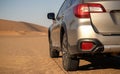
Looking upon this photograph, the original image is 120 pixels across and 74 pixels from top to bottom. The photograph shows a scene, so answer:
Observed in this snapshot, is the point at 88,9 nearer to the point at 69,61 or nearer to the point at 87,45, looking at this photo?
the point at 87,45

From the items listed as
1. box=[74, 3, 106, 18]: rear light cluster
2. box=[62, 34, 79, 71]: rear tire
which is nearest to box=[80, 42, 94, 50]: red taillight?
box=[74, 3, 106, 18]: rear light cluster

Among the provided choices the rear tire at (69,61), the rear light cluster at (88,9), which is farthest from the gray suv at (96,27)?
the rear tire at (69,61)

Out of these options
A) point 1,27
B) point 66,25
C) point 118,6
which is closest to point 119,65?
point 66,25

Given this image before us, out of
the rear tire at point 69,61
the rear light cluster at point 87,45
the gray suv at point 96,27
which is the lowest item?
the rear tire at point 69,61

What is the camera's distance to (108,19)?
630 centimetres

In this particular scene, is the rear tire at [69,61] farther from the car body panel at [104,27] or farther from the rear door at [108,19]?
the rear door at [108,19]

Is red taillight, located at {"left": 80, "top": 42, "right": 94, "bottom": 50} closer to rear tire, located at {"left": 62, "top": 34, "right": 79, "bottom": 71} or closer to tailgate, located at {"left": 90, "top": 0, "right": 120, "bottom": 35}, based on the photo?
tailgate, located at {"left": 90, "top": 0, "right": 120, "bottom": 35}

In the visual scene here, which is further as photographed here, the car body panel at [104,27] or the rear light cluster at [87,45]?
the rear light cluster at [87,45]

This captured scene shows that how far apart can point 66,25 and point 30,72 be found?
1.43m

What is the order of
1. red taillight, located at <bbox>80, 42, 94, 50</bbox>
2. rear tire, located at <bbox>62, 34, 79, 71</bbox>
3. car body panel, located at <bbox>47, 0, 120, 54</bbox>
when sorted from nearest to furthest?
car body panel, located at <bbox>47, 0, 120, 54</bbox>
red taillight, located at <bbox>80, 42, 94, 50</bbox>
rear tire, located at <bbox>62, 34, 79, 71</bbox>

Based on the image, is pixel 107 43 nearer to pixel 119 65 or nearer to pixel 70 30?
pixel 70 30

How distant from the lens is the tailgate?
6.25 m

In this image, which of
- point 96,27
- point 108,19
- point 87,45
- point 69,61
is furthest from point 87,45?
point 69,61

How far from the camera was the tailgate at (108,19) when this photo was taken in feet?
20.5
